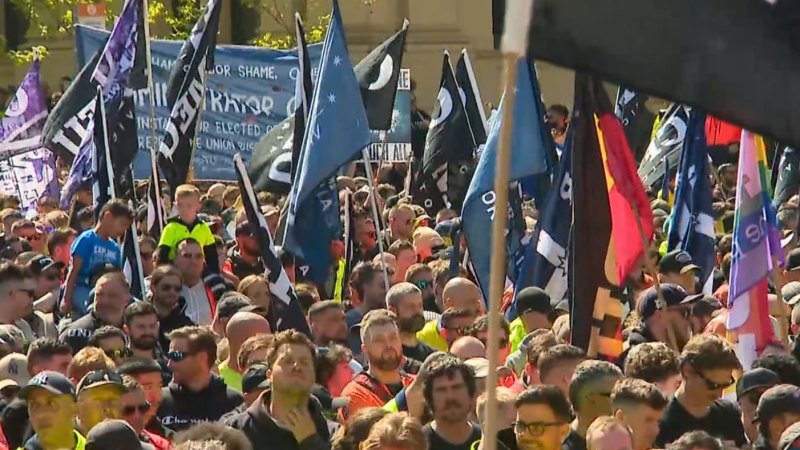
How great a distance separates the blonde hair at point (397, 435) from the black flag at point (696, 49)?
2.58m

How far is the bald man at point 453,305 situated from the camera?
1020 cm

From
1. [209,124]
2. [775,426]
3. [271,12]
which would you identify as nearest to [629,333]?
Answer: [775,426]

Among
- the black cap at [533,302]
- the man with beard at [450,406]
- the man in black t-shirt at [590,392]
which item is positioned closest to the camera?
the man with beard at [450,406]

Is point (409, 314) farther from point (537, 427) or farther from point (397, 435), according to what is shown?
point (397, 435)

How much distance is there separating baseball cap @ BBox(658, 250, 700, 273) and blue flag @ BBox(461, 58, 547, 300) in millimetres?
1061

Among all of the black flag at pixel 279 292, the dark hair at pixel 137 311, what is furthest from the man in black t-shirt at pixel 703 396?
the black flag at pixel 279 292

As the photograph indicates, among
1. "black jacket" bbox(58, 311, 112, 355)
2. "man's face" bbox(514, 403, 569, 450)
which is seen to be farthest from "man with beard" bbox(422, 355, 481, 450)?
"black jacket" bbox(58, 311, 112, 355)

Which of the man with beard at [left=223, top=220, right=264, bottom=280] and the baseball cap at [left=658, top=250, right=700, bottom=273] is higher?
the baseball cap at [left=658, top=250, right=700, bottom=273]

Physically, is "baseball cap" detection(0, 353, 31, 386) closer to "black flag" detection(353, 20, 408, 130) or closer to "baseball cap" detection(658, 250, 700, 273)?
"baseball cap" detection(658, 250, 700, 273)

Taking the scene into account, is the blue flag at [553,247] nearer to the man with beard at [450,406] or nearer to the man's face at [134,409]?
the man with beard at [450,406]

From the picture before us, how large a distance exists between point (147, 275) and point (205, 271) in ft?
3.20

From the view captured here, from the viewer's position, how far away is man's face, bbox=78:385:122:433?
707 centimetres

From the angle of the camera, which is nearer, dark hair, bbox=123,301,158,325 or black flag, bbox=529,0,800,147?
black flag, bbox=529,0,800,147

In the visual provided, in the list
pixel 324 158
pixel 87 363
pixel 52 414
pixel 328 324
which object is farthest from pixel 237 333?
pixel 324 158
